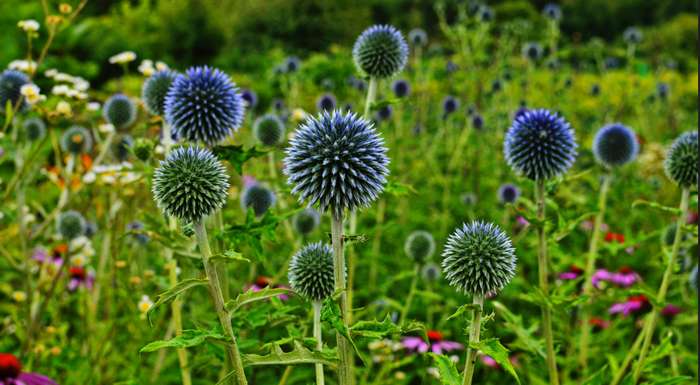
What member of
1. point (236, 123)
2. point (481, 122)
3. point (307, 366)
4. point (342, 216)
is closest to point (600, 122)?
point (481, 122)

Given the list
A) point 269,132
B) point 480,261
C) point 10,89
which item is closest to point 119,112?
point 10,89

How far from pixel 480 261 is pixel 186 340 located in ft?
2.70

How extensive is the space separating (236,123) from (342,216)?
A: 0.93m

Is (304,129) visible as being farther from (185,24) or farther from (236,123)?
(185,24)

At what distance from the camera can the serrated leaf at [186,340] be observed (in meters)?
1.45

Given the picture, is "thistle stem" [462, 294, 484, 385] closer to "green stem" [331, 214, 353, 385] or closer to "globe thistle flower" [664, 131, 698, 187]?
"green stem" [331, 214, 353, 385]

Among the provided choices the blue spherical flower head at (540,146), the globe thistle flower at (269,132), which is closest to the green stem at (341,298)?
the blue spherical flower head at (540,146)

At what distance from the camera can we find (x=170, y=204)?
1.79 meters

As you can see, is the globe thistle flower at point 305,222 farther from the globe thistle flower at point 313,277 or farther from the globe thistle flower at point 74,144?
the globe thistle flower at point 74,144

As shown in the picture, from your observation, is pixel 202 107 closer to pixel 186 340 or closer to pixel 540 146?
pixel 186 340

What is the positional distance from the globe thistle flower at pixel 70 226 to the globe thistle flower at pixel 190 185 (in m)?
2.06

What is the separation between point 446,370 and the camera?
1.58 meters

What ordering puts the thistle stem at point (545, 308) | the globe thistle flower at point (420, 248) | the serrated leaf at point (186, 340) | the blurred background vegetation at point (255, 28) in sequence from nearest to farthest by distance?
the serrated leaf at point (186, 340) < the thistle stem at point (545, 308) < the globe thistle flower at point (420, 248) < the blurred background vegetation at point (255, 28)

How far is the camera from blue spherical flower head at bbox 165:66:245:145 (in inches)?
94.0
